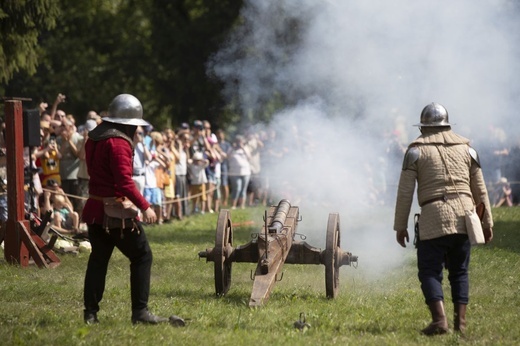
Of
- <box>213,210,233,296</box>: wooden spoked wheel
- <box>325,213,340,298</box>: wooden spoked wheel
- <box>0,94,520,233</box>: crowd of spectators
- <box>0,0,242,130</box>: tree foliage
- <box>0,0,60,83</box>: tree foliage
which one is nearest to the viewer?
<box>325,213,340,298</box>: wooden spoked wheel

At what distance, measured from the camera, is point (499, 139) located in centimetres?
1995

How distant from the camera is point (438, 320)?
6.98 metres

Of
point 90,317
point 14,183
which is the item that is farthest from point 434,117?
point 14,183

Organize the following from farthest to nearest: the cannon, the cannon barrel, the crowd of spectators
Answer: the crowd of spectators, the cannon barrel, the cannon

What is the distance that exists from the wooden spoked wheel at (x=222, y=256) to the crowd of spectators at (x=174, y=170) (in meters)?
3.70

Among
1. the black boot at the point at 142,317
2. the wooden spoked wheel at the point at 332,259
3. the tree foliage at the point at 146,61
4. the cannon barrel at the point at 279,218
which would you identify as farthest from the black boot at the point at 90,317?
the tree foliage at the point at 146,61

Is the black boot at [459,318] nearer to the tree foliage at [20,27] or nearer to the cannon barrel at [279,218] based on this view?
the cannon barrel at [279,218]

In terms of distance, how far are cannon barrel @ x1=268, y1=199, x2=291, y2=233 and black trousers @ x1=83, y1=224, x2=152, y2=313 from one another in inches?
73.8

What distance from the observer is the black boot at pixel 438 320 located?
6.97 m

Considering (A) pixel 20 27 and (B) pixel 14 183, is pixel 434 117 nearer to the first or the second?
(B) pixel 14 183

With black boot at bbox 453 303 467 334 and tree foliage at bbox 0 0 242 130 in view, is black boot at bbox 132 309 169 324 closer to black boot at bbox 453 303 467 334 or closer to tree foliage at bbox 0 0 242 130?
black boot at bbox 453 303 467 334

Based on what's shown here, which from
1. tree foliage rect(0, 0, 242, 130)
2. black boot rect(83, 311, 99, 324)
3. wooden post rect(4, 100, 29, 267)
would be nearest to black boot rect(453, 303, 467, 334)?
black boot rect(83, 311, 99, 324)

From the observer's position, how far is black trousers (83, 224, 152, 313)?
7.21 metres

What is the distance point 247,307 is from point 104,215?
176 centimetres
